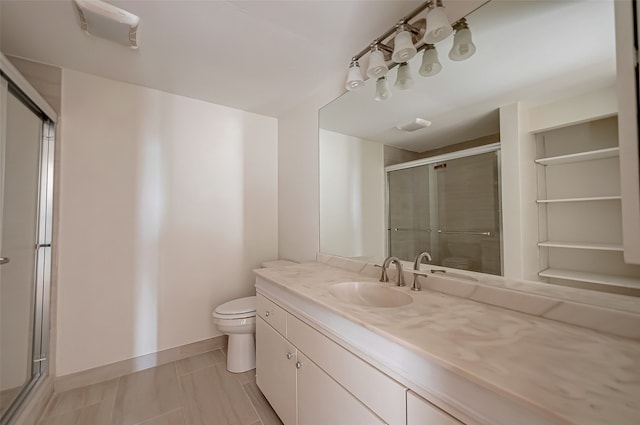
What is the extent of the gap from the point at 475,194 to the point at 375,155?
2.37 ft

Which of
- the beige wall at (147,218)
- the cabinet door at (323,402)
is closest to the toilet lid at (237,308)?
the beige wall at (147,218)

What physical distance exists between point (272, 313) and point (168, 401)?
94cm

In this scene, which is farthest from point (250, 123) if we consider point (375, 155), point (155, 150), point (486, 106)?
point (486, 106)

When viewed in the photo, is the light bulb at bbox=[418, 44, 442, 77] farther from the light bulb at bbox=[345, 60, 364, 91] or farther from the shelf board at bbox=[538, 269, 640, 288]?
the shelf board at bbox=[538, 269, 640, 288]

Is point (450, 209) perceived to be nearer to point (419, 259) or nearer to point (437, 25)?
point (419, 259)

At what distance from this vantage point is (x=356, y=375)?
33.4 inches

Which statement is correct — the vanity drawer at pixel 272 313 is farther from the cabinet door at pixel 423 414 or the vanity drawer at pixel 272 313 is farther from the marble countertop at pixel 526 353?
the cabinet door at pixel 423 414

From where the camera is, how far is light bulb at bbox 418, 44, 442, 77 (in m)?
1.25

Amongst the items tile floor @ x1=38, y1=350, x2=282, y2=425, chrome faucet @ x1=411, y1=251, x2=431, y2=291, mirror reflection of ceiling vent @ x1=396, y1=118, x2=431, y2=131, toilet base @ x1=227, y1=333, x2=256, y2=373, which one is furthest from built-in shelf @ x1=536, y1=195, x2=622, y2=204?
toilet base @ x1=227, y1=333, x2=256, y2=373

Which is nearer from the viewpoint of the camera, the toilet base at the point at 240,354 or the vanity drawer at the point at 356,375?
the vanity drawer at the point at 356,375

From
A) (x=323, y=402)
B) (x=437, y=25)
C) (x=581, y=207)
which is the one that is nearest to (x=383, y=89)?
(x=437, y=25)

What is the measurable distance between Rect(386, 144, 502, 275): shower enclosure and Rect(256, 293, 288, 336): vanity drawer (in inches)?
29.9

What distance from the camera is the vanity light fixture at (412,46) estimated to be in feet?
3.67

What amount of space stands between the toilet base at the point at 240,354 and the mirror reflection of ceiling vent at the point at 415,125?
186cm
